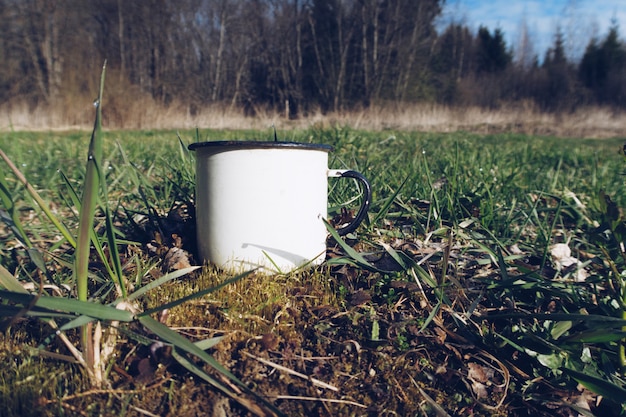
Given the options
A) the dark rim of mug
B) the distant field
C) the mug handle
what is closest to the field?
the mug handle

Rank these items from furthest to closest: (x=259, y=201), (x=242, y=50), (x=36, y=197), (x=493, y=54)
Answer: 1. (x=493, y=54)
2. (x=242, y=50)
3. (x=259, y=201)
4. (x=36, y=197)

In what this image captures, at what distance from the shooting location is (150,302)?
1.22 metres

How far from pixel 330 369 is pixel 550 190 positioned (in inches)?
73.6

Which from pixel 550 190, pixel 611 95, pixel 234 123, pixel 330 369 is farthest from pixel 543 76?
pixel 330 369

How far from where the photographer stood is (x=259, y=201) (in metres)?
1.21

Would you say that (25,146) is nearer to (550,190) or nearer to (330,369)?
(330,369)

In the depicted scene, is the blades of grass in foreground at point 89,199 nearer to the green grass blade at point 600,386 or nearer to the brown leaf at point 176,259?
the brown leaf at point 176,259

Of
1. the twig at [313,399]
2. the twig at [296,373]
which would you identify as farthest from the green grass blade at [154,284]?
the twig at [313,399]

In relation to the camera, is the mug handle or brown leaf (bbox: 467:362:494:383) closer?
brown leaf (bbox: 467:362:494:383)

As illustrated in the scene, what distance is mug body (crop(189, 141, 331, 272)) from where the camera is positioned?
1.19 m

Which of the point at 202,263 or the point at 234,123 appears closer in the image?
the point at 202,263

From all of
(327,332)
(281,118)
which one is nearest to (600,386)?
(327,332)

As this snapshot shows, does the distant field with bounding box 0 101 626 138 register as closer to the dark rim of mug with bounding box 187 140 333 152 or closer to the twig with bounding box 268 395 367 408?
the dark rim of mug with bounding box 187 140 333 152

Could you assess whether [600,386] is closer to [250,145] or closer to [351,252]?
[351,252]
